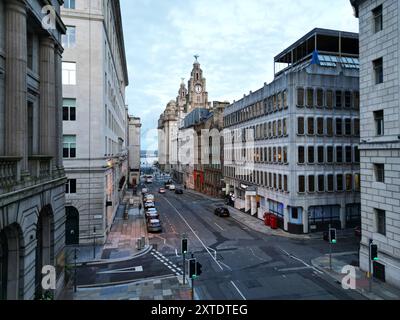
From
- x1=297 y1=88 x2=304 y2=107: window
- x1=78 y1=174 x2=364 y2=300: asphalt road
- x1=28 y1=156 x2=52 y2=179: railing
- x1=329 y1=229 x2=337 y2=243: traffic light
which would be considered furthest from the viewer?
x1=297 y1=88 x2=304 y2=107: window

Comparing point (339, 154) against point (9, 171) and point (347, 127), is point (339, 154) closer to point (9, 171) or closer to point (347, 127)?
point (347, 127)

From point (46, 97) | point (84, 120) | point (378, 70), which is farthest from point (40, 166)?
point (378, 70)

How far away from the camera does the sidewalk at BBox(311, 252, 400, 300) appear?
1789 cm

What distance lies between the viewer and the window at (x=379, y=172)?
20.7 meters

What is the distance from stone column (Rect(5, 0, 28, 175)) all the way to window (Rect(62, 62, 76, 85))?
752 inches

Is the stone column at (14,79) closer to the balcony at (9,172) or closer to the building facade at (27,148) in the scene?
the building facade at (27,148)

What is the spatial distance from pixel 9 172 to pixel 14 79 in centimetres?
364

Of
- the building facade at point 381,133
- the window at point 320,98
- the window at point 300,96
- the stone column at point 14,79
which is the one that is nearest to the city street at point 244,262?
the building facade at point 381,133

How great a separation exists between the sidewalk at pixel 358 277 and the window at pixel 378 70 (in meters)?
13.4

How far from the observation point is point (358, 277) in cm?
2086

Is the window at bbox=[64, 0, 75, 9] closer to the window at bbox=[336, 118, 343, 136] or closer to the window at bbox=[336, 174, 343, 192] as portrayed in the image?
the window at bbox=[336, 118, 343, 136]

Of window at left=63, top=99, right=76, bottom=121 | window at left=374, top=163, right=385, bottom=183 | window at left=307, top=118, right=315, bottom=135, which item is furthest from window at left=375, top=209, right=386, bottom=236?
window at left=63, top=99, right=76, bottom=121
